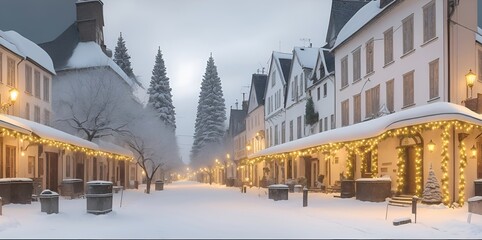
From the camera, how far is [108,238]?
11.6m

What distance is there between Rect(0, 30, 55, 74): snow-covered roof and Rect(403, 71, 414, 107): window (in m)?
18.7

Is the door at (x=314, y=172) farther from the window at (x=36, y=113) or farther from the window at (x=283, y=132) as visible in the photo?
the window at (x=36, y=113)

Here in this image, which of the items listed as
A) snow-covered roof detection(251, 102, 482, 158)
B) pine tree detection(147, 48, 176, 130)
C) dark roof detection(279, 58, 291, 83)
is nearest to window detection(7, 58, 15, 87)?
snow-covered roof detection(251, 102, 482, 158)

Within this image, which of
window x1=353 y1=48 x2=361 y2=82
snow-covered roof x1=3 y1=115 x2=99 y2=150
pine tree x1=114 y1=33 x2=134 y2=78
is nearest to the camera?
snow-covered roof x1=3 y1=115 x2=99 y2=150

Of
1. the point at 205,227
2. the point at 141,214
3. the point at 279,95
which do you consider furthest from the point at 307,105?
the point at 205,227

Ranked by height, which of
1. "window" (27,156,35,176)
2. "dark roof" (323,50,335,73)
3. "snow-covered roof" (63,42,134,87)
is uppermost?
"snow-covered roof" (63,42,134,87)

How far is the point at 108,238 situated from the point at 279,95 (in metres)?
37.9

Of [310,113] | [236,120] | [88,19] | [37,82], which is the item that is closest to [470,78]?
[310,113]

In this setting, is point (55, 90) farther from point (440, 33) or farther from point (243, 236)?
point (243, 236)

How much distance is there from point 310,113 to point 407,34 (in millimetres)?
14831

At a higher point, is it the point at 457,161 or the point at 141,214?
the point at 457,161

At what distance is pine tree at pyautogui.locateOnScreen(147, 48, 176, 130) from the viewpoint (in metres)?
72.4

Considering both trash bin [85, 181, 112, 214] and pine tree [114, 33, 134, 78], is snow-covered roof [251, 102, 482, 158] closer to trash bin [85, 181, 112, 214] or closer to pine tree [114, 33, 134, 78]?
trash bin [85, 181, 112, 214]

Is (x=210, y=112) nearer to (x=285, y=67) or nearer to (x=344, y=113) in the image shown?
(x=285, y=67)
